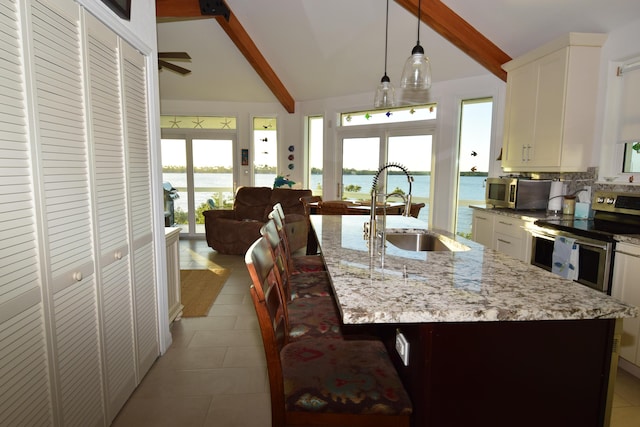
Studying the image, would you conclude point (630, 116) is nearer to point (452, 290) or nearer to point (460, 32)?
point (460, 32)

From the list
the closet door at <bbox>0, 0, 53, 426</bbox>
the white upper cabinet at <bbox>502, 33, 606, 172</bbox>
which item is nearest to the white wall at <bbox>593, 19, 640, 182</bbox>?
the white upper cabinet at <bbox>502, 33, 606, 172</bbox>

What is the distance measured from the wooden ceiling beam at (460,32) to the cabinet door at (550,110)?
0.65m

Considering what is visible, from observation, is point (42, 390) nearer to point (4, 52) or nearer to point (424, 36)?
point (4, 52)

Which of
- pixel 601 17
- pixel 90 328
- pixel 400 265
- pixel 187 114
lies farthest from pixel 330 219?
pixel 187 114

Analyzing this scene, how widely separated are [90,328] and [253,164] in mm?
5635

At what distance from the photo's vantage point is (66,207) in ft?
5.05

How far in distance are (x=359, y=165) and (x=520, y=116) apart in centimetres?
283

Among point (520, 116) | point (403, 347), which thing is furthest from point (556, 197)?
point (403, 347)

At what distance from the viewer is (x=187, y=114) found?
6.97 metres

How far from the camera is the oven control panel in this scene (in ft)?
9.21

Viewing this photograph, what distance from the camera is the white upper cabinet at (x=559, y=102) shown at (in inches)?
130

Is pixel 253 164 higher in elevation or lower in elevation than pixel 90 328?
higher

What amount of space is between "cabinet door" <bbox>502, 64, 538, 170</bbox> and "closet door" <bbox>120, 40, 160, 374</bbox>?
3.59 metres

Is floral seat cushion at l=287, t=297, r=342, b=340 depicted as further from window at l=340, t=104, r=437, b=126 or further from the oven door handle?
window at l=340, t=104, r=437, b=126
